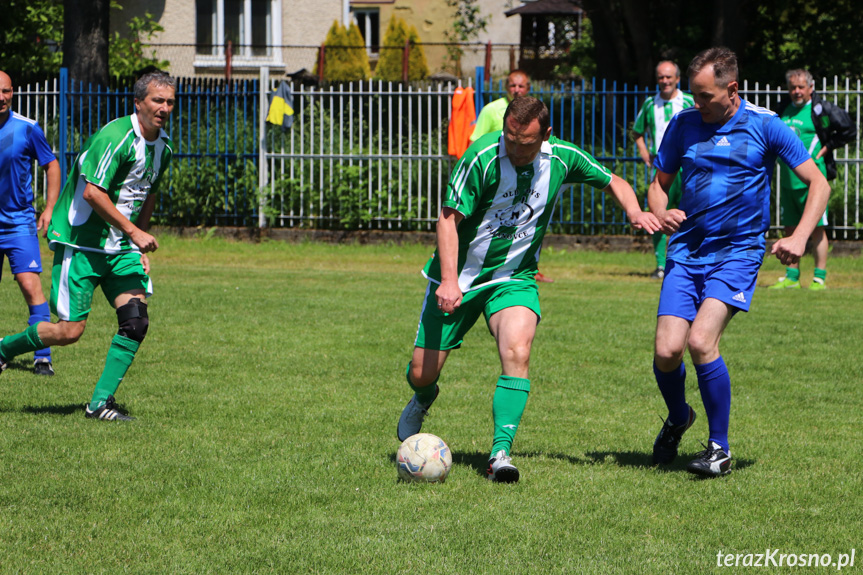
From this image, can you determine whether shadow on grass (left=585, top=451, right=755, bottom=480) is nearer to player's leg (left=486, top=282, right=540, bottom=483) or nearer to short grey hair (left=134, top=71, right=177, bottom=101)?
player's leg (left=486, top=282, right=540, bottom=483)

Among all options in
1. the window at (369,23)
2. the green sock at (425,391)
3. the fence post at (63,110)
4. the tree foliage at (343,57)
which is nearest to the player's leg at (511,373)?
the green sock at (425,391)

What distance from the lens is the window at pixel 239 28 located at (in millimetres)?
33250

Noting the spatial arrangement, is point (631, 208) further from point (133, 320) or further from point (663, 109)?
point (663, 109)

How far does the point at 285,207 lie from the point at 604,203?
526 cm

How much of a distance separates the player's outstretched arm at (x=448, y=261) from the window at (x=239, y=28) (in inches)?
1118

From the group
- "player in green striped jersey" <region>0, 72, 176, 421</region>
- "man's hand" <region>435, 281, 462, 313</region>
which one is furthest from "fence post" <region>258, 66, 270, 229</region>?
"man's hand" <region>435, 281, 462, 313</region>

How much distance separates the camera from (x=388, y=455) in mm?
5957

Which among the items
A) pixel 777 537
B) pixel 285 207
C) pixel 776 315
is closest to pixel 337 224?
pixel 285 207

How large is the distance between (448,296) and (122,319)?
250 centimetres

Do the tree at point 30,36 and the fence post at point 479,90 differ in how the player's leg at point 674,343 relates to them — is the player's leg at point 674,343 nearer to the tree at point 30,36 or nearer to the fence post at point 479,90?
the fence post at point 479,90

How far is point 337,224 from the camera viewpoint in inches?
711

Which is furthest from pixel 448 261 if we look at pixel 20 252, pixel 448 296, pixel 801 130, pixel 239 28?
pixel 239 28

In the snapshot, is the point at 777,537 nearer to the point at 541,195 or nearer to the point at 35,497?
the point at 541,195

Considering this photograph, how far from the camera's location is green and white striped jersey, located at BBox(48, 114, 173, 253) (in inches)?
262
